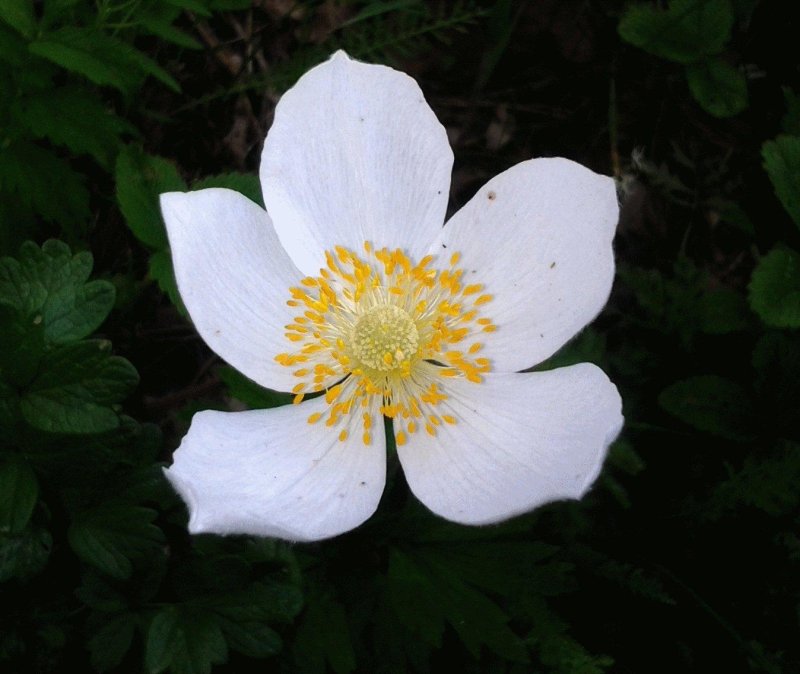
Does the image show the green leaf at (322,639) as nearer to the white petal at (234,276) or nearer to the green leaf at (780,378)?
the white petal at (234,276)

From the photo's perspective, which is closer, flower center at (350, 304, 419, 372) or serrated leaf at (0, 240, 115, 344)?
serrated leaf at (0, 240, 115, 344)

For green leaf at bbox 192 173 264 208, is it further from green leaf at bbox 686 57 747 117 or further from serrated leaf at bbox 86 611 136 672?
green leaf at bbox 686 57 747 117

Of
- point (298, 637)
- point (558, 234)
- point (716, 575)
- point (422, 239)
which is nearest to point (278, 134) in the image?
point (422, 239)

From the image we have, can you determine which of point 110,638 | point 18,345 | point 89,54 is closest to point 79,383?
point 18,345

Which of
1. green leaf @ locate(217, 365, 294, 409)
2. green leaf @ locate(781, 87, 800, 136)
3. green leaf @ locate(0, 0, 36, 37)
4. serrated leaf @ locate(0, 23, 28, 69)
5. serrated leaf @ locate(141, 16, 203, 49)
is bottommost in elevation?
green leaf @ locate(217, 365, 294, 409)

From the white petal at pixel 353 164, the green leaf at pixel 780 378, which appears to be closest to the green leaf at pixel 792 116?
the green leaf at pixel 780 378

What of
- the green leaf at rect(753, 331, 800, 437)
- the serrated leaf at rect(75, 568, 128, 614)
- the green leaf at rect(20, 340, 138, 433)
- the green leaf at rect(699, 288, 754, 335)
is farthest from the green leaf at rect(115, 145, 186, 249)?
the green leaf at rect(753, 331, 800, 437)

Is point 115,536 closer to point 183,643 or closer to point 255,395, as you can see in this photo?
point 183,643

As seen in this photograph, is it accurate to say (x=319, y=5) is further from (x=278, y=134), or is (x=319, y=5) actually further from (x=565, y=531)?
(x=565, y=531)
